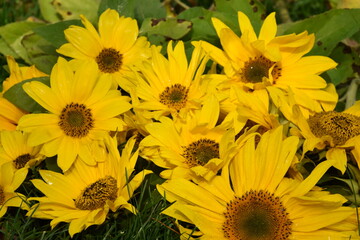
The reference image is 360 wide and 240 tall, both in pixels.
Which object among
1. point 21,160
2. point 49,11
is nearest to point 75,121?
point 21,160

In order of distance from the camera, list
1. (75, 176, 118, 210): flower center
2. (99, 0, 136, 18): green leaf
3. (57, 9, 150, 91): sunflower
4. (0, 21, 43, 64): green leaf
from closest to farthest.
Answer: (75, 176, 118, 210): flower center
(57, 9, 150, 91): sunflower
(99, 0, 136, 18): green leaf
(0, 21, 43, 64): green leaf

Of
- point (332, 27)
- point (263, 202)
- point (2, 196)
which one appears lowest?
point (2, 196)

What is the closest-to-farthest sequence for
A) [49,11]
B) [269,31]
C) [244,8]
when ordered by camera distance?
[269,31] → [244,8] → [49,11]

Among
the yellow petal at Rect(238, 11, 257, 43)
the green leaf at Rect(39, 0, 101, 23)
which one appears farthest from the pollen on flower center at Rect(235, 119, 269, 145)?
the green leaf at Rect(39, 0, 101, 23)

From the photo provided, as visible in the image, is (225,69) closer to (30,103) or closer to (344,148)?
(344,148)

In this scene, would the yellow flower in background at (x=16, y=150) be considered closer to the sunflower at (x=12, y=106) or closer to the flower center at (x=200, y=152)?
the sunflower at (x=12, y=106)

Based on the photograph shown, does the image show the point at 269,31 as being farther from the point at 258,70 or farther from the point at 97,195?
the point at 97,195

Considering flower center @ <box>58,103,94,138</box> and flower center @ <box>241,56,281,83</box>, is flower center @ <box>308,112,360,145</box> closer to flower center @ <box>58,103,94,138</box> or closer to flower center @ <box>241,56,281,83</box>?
flower center @ <box>241,56,281,83</box>

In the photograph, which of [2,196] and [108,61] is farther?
[108,61]
